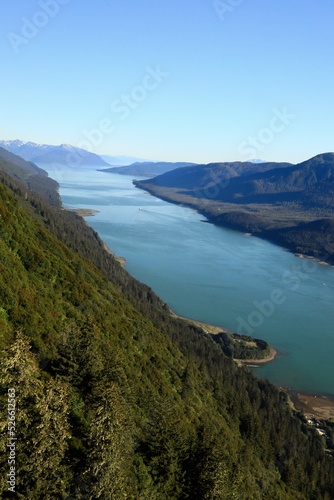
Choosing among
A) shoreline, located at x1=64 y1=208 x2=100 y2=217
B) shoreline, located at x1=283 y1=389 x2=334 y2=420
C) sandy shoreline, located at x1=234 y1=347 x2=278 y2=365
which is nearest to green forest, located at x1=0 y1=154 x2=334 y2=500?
shoreline, located at x1=283 y1=389 x2=334 y2=420

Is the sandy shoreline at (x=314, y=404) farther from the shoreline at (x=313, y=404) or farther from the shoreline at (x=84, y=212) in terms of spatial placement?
the shoreline at (x=84, y=212)

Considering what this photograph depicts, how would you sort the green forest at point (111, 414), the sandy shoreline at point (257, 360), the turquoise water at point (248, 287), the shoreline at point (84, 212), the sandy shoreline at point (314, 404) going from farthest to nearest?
the shoreline at point (84, 212) < the turquoise water at point (248, 287) < the sandy shoreline at point (257, 360) < the sandy shoreline at point (314, 404) < the green forest at point (111, 414)

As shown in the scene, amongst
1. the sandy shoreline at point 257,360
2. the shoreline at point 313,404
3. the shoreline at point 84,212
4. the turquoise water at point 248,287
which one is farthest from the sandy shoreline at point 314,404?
the shoreline at point 84,212

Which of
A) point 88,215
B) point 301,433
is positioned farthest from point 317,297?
point 88,215

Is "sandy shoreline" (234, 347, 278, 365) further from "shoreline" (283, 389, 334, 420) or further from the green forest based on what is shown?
the green forest

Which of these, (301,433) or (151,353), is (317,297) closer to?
(301,433)

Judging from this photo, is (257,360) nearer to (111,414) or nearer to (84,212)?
(111,414)

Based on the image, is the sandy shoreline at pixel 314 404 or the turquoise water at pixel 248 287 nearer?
the sandy shoreline at pixel 314 404
